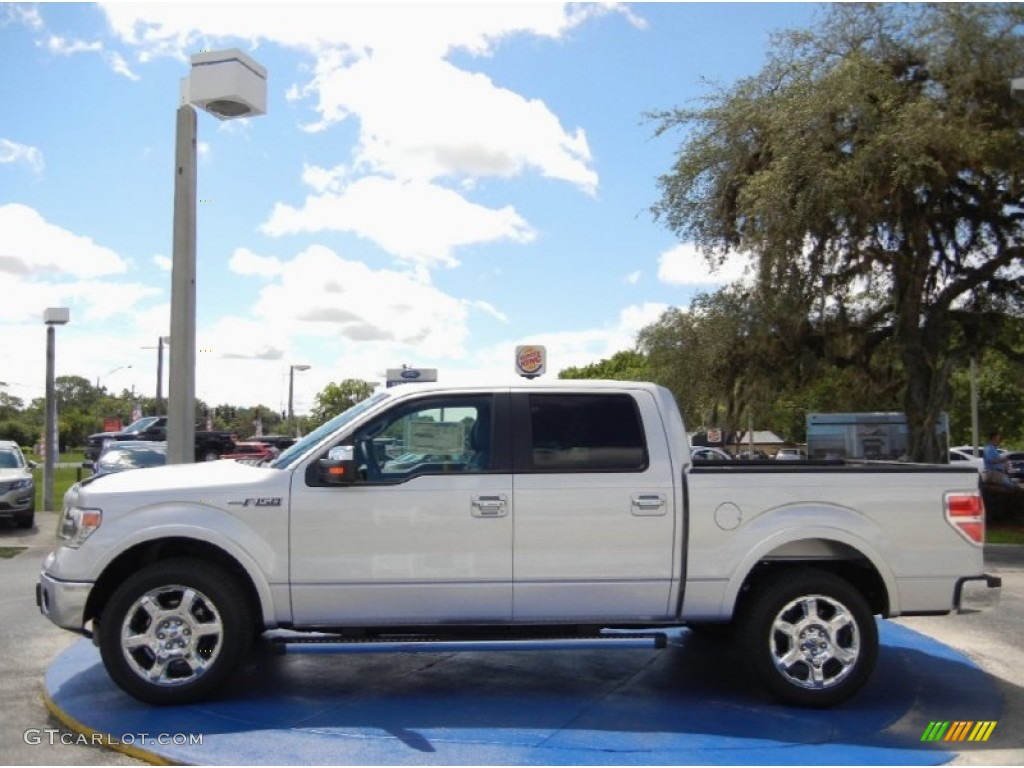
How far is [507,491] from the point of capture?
5.95 m

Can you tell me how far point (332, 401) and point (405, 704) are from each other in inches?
1844

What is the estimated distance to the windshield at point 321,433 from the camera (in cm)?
617

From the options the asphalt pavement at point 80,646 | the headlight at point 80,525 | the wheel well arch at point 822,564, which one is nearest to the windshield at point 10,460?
the asphalt pavement at point 80,646

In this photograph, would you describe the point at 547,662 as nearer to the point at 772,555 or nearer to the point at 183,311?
the point at 772,555

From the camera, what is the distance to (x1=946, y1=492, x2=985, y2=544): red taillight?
19.9ft

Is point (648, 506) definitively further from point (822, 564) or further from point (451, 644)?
point (451, 644)

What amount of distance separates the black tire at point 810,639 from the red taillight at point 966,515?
2.48ft

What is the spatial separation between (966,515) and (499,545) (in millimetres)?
2892

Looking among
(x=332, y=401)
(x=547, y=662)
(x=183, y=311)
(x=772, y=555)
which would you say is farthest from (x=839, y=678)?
(x=332, y=401)

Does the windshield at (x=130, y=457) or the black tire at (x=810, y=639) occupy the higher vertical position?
the windshield at (x=130, y=457)

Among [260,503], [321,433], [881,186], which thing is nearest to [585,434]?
[321,433]

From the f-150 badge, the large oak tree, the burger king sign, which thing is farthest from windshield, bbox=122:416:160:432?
the f-150 badge

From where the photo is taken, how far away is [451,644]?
6234mm

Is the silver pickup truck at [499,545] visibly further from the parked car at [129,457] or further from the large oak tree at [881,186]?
the parked car at [129,457]
